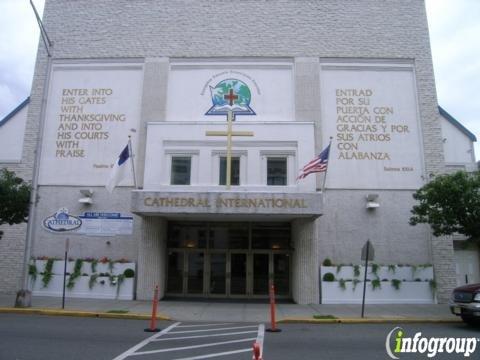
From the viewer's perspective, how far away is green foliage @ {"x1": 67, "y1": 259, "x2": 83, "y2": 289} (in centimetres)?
1836

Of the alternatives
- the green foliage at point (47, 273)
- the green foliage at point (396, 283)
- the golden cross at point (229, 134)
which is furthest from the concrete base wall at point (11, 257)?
the green foliage at point (396, 283)

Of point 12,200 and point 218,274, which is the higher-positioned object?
point 12,200

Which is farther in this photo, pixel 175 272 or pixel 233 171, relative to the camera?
pixel 175 272

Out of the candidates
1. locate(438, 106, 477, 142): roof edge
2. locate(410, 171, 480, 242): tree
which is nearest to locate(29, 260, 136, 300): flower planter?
locate(410, 171, 480, 242): tree

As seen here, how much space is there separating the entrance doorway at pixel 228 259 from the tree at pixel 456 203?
22.9 ft

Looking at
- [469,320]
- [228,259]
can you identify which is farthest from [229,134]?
[469,320]

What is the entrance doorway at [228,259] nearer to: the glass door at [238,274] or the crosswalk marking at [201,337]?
the glass door at [238,274]

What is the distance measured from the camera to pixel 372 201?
19094 millimetres

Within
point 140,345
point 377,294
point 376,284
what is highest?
point 376,284

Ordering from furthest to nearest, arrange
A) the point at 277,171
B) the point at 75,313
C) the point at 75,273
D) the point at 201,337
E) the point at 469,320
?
the point at 277,171
the point at 75,273
the point at 75,313
the point at 469,320
the point at 201,337

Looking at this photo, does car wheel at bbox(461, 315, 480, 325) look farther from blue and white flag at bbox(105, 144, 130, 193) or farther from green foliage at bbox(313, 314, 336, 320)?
blue and white flag at bbox(105, 144, 130, 193)

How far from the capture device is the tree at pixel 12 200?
628 inches

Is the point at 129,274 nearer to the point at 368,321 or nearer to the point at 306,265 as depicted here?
the point at 306,265

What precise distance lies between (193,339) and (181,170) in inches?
403
